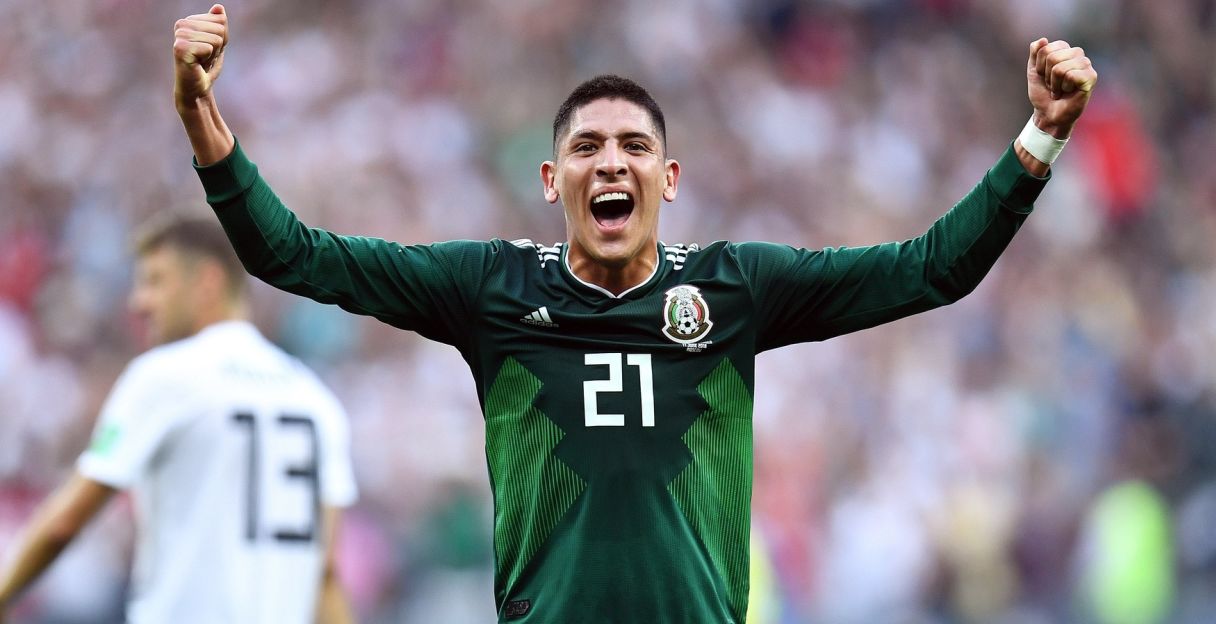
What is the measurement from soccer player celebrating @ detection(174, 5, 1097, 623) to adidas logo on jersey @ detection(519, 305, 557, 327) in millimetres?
11

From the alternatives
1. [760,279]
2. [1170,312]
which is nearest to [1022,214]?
[760,279]

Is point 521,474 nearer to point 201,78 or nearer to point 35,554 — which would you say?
point 201,78

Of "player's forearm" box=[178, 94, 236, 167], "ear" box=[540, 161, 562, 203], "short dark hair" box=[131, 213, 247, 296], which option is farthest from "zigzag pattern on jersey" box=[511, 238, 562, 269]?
"short dark hair" box=[131, 213, 247, 296]

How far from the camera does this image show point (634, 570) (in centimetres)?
349

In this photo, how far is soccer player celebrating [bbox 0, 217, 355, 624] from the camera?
4980mm

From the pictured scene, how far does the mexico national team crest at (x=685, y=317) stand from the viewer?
3730 mm

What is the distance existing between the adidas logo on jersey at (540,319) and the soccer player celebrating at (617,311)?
11 millimetres

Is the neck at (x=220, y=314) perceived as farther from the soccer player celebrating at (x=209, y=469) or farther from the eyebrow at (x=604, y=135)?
the eyebrow at (x=604, y=135)

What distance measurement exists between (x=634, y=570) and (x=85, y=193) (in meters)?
8.51

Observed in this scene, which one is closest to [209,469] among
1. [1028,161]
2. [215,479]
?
[215,479]

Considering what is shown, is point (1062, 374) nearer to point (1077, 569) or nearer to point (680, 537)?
point (1077, 569)

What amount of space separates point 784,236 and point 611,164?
8448mm

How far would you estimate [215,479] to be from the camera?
16.5ft

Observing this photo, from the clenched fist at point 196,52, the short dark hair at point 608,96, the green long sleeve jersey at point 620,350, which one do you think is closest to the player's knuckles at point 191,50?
the clenched fist at point 196,52
